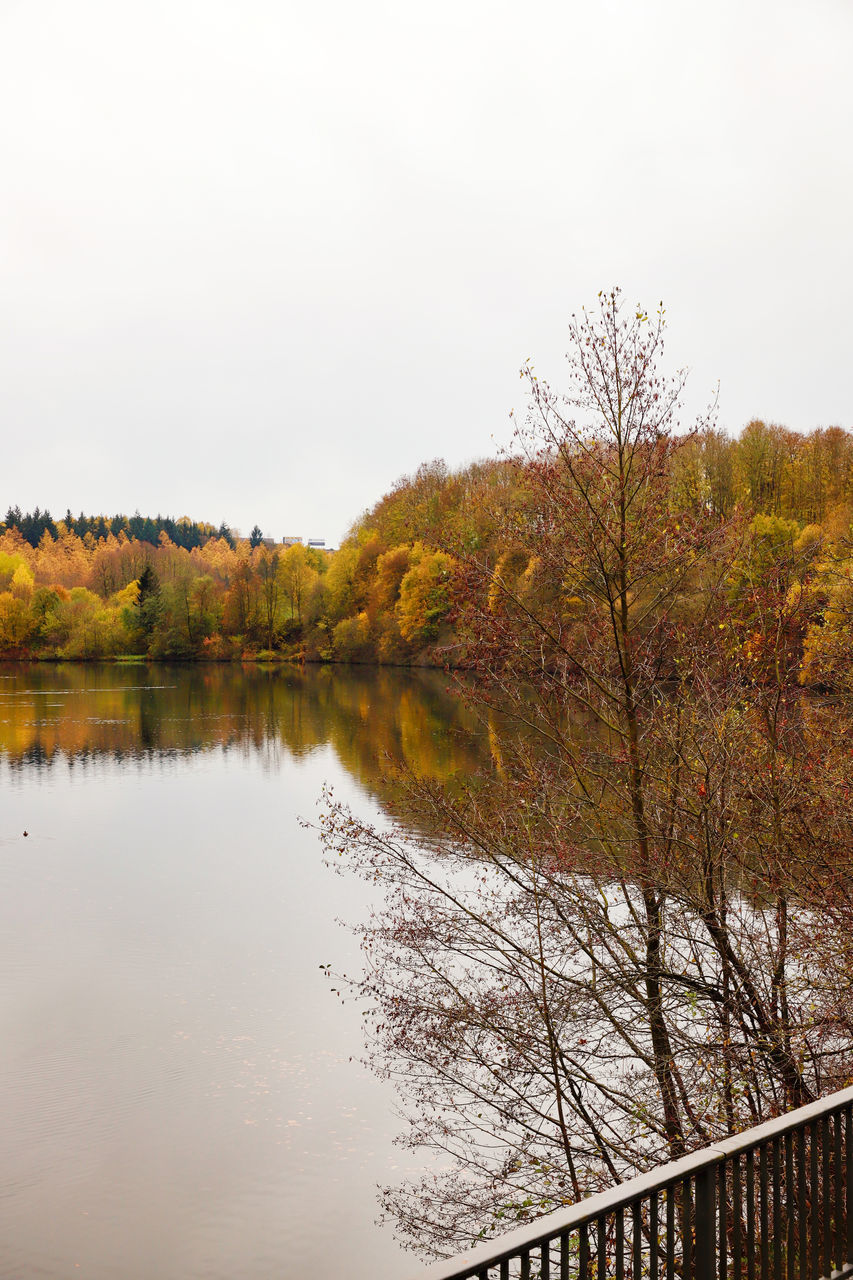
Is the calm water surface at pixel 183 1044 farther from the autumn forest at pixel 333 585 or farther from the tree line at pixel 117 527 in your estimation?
the tree line at pixel 117 527

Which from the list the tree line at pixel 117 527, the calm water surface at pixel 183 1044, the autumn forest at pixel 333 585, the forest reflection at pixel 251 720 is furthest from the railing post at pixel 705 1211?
the tree line at pixel 117 527

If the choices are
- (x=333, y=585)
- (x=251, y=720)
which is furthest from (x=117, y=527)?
(x=251, y=720)

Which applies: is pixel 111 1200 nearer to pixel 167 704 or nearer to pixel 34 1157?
pixel 34 1157

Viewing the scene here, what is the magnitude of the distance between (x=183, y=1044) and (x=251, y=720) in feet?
114

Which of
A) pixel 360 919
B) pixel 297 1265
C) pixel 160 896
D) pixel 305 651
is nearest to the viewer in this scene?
pixel 297 1265

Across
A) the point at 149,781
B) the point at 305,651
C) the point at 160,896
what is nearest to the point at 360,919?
the point at 160,896

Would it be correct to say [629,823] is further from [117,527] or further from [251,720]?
[117,527]

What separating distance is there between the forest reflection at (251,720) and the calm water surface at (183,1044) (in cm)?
401

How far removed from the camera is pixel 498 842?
29.4ft

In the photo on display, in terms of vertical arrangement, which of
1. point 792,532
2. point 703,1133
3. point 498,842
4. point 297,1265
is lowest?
point 297,1265

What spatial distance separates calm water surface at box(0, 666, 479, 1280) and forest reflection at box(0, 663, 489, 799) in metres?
4.01

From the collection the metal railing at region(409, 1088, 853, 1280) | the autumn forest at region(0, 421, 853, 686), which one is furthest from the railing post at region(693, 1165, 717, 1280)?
the autumn forest at region(0, 421, 853, 686)

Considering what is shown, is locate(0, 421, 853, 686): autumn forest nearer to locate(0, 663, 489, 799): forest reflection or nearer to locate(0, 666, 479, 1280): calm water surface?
locate(0, 663, 489, 799): forest reflection

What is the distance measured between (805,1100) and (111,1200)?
251 inches
